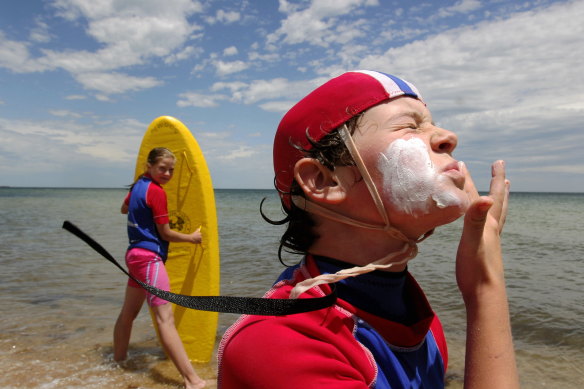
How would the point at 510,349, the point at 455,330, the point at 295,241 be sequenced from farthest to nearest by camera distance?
the point at 455,330
the point at 295,241
the point at 510,349

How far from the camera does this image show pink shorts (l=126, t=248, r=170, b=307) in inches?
156

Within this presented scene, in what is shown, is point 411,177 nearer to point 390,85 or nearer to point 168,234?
point 390,85

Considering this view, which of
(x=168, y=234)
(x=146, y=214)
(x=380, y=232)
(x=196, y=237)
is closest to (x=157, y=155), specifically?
(x=146, y=214)

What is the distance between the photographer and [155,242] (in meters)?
4.08

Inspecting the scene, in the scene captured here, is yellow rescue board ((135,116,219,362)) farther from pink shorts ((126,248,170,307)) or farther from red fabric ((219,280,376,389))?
red fabric ((219,280,376,389))

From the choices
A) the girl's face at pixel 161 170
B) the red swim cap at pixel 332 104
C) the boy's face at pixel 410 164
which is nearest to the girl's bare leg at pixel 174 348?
the girl's face at pixel 161 170

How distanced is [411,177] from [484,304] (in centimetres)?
36

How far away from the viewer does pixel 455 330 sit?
5.49 meters

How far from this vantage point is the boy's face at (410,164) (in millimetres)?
1153

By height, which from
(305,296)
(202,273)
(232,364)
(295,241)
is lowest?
(202,273)

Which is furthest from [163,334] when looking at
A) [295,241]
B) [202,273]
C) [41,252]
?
[41,252]

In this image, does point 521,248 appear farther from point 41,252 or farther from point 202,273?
point 41,252

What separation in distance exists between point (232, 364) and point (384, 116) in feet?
2.43

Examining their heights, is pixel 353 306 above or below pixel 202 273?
above
